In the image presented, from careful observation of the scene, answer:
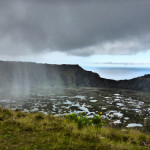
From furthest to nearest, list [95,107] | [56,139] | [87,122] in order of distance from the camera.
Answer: [95,107]
[87,122]
[56,139]

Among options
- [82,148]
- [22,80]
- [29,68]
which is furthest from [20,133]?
[29,68]

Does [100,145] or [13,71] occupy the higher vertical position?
[13,71]

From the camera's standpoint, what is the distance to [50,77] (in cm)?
9162

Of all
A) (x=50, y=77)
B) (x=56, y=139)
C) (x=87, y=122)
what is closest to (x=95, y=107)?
(x=87, y=122)

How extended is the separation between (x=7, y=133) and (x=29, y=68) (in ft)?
301

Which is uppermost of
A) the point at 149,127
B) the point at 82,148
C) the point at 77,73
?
the point at 77,73

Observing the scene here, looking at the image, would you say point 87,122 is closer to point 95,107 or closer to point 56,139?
point 56,139

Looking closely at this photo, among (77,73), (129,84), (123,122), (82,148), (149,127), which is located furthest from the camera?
(77,73)

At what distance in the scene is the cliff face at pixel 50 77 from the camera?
8200 cm

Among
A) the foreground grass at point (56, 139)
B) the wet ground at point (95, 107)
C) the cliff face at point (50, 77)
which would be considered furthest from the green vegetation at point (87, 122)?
the cliff face at point (50, 77)

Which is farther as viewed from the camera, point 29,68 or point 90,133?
point 29,68

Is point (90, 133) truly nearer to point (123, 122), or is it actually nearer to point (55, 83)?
point (123, 122)

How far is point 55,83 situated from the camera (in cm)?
8694

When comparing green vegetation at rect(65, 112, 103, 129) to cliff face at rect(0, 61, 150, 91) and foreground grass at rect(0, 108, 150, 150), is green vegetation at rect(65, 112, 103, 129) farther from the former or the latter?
cliff face at rect(0, 61, 150, 91)
